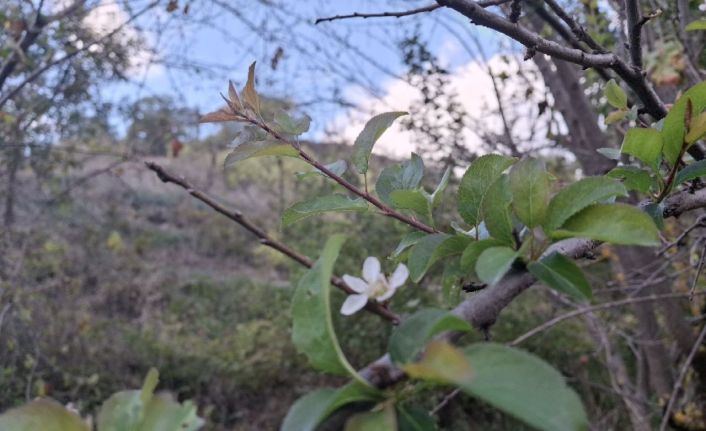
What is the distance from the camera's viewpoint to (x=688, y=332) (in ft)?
8.81

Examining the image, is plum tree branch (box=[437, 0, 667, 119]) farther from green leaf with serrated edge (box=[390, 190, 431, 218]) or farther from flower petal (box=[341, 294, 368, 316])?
flower petal (box=[341, 294, 368, 316])

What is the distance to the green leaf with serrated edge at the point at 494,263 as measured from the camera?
1.15 ft

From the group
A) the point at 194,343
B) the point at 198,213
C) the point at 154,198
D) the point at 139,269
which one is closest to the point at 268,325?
the point at 194,343

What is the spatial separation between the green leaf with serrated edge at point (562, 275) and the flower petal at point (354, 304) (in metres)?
0.11

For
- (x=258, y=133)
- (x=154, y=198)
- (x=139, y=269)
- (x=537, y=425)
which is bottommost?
(x=537, y=425)

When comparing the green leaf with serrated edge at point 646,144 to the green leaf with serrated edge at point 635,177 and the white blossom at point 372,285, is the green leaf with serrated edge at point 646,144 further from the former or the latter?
the white blossom at point 372,285

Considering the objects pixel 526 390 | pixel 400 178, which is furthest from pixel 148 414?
pixel 400 178

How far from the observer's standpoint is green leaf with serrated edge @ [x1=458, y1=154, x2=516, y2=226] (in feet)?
1.61

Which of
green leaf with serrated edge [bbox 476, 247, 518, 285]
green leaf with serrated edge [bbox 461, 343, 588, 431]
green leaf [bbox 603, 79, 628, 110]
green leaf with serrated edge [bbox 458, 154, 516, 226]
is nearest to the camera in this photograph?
green leaf with serrated edge [bbox 461, 343, 588, 431]

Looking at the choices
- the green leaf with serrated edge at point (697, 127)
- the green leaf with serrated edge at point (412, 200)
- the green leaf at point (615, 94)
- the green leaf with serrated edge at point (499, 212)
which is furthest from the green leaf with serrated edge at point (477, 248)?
the green leaf at point (615, 94)

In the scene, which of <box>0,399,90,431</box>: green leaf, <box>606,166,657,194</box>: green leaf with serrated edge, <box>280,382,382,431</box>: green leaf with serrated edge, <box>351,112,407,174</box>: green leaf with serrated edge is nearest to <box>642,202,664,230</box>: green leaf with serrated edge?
<box>606,166,657,194</box>: green leaf with serrated edge

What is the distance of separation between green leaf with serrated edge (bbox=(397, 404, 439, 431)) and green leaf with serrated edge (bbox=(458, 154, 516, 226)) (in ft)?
0.71

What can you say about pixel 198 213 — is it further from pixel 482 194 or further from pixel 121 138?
pixel 482 194

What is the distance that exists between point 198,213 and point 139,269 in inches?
111
